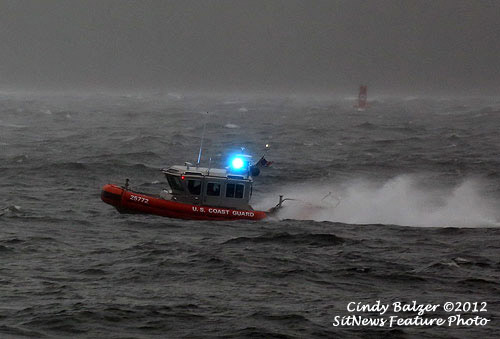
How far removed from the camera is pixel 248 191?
125 ft

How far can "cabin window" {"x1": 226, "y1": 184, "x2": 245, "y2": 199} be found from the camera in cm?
3806

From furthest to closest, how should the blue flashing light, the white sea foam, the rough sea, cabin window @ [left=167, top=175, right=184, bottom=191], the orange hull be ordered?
the white sea foam < the blue flashing light < cabin window @ [left=167, top=175, right=184, bottom=191] < the orange hull < the rough sea

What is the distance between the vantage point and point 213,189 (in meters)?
38.2

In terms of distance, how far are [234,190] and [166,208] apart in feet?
10.9

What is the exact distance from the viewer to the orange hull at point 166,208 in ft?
125

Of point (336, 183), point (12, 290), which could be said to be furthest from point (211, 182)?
A: point (336, 183)

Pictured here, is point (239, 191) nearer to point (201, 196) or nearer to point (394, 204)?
point (201, 196)

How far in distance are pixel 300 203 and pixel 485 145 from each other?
44473 mm

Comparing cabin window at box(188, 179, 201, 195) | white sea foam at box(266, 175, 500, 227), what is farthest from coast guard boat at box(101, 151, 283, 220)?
white sea foam at box(266, 175, 500, 227)

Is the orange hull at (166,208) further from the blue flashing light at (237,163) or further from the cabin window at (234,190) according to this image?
the blue flashing light at (237,163)

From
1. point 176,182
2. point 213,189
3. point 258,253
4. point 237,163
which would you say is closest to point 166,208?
point 176,182

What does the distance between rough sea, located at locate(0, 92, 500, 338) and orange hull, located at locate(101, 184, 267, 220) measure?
0.45 meters

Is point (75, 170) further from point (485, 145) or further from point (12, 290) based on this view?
point (485, 145)

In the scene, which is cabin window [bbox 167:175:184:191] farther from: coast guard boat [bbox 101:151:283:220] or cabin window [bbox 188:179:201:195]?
cabin window [bbox 188:179:201:195]
